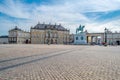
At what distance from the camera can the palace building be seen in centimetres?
11212

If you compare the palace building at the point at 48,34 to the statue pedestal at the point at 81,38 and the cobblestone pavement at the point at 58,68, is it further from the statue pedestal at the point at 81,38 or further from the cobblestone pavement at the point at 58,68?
the cobblestone pavement at the point at 58,68

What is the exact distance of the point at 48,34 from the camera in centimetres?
11362

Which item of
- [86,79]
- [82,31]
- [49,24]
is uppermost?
[49,24]

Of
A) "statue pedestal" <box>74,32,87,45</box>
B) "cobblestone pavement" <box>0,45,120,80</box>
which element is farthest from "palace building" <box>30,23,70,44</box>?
"cobblestone pavement" <box>0,45,120,80</box>

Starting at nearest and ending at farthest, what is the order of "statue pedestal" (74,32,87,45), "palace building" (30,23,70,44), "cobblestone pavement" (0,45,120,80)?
"cobblestone pavement" (0,45,120,80) < "statue pedestal" (74,32,87,45) < "palace building" (30,23,70,44)

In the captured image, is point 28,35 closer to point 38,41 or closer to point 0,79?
point 38,41

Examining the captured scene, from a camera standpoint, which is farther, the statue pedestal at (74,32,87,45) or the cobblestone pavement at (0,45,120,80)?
the statue pedestal at (74,32,87,45)

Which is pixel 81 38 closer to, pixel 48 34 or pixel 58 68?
pixel 48 34

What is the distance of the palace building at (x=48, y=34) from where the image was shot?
11212 centimetres

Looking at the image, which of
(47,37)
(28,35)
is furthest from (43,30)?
(28,35)

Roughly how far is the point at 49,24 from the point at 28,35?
20.3m

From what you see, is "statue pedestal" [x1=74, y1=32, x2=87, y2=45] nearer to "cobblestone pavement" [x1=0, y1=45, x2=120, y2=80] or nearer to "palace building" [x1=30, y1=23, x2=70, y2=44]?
"palace building" [x1=30, y1=23, x2=70, y2=44]

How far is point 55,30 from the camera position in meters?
114

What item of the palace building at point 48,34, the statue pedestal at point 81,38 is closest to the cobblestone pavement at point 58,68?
the statue pedestal at point 81,38
